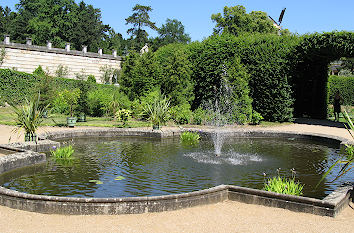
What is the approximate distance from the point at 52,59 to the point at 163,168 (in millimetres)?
33469

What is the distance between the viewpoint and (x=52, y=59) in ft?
124

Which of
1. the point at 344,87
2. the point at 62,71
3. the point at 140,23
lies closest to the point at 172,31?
the point at 140,23

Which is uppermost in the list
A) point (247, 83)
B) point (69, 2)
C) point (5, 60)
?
point (69, 2)

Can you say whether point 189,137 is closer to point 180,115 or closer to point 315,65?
point 180,115

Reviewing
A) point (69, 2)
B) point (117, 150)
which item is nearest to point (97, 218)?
point (117, 150)

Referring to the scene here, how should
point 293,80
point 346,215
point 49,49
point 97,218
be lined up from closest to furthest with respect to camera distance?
1. point 97,218
2. point 346,215
3. point 293,80
4. point 49,49

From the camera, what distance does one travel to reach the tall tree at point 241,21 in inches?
1436

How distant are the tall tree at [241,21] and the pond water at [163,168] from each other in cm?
2765

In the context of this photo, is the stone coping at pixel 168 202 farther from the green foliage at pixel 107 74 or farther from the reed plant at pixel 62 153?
the green foliage at pixel 107 74

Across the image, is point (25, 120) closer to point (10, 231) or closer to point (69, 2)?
point (10, 231)

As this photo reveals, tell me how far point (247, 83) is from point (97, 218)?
11743 mm

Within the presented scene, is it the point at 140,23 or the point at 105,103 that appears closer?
the point at 105,103

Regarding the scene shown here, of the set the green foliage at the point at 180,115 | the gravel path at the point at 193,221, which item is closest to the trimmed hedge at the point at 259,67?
the green foliage at the point at 180,115

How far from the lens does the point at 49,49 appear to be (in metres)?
37.2
